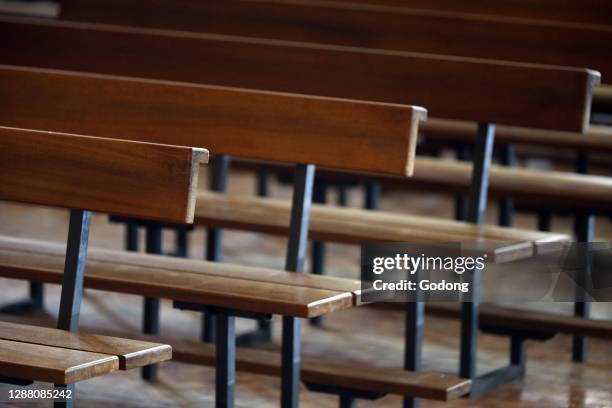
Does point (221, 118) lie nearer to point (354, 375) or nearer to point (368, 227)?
point (368, 227)

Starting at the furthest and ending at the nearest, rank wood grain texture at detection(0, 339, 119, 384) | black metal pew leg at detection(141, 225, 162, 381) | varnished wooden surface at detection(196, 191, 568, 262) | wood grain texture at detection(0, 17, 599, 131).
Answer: black metal pew leg at detection(141, 225, 162, 381) < wood grain texture at detection(0, 17, 599, 131) < varnished wooden surface at detection(196, 191, 568, 262) < wood grain texture at detection(0, 339, 119, 384)

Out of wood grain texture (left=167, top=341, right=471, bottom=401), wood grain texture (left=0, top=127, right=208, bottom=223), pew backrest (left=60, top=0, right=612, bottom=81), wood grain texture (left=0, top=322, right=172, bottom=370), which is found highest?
pew backrest (left=60, top=0, right=612, bottom=81)

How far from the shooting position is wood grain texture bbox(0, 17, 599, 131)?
4238mm

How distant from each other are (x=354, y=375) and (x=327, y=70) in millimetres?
1149

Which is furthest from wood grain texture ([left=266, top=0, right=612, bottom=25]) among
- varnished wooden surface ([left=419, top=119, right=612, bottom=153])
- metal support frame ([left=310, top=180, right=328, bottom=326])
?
metal support frame ([left=310, top=180, right=328, bottom=326])

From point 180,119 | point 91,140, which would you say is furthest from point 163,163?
point 180,119

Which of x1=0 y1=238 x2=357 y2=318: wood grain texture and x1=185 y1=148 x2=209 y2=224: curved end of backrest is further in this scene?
x1=0 y1=238 x2=357 y2=318: wood grain texture

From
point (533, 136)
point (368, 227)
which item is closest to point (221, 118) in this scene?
point (368, 227)

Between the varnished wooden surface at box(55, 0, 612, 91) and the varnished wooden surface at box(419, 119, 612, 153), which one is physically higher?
the varnished wooden surface at box(55, 0, 612, 91)

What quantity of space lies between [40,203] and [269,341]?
171 cm

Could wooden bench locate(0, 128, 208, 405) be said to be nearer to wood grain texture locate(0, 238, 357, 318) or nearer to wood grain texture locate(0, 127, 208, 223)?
wood grain texture locate(0, 127, 208, 223)

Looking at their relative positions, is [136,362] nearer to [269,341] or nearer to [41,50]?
[269,341]

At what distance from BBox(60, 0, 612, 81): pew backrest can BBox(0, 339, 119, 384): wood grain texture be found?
8.23ft

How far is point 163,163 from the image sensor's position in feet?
10.5
